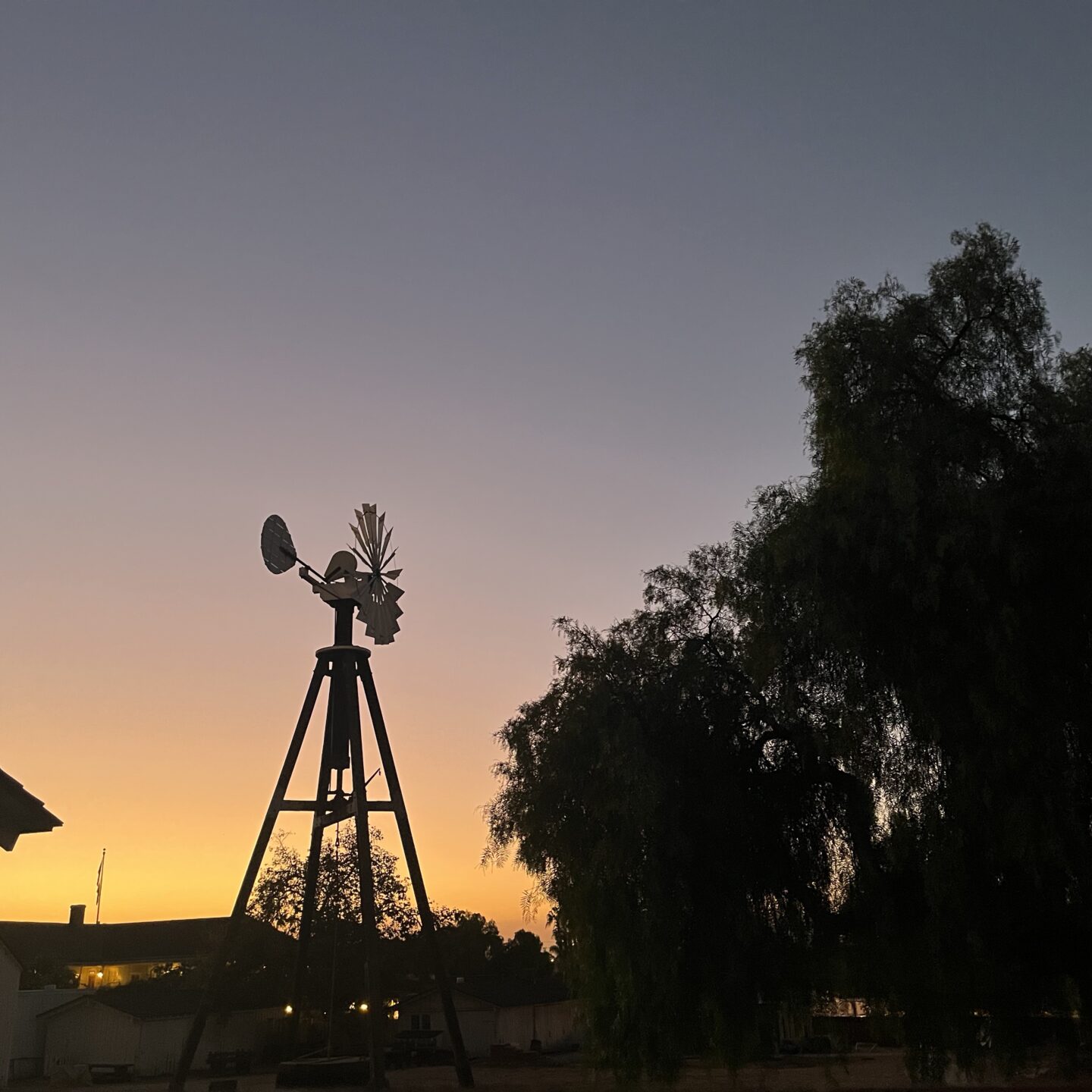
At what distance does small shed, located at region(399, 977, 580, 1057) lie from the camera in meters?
54.2

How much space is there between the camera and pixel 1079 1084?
29547 millimetres

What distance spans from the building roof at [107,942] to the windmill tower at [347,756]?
118ft

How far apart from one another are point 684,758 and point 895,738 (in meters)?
4.15

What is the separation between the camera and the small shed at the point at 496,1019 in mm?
54250

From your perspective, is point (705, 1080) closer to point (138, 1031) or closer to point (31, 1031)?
point (138, 1031)

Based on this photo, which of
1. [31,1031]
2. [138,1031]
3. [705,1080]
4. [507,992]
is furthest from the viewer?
[507,992]

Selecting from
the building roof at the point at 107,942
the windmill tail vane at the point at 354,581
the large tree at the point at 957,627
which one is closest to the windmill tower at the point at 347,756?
the windmill tail vane at the point at 354,581

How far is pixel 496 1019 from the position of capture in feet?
181

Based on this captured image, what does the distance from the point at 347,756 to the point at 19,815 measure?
24.0 m

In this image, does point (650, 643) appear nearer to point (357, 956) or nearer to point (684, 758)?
point (684, 758)

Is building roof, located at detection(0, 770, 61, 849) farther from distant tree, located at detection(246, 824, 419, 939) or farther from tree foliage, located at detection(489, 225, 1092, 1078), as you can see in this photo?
distant tree, located at detection(246, 824, 419, 939)

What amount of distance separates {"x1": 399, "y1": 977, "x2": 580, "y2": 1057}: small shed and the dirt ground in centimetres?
614

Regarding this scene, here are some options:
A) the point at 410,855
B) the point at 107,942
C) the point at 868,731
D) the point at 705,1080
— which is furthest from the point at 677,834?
the point at 107,942

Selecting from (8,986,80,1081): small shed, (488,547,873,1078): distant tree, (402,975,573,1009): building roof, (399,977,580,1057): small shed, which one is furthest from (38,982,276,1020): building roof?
(488,547,873,1078): distant tree
